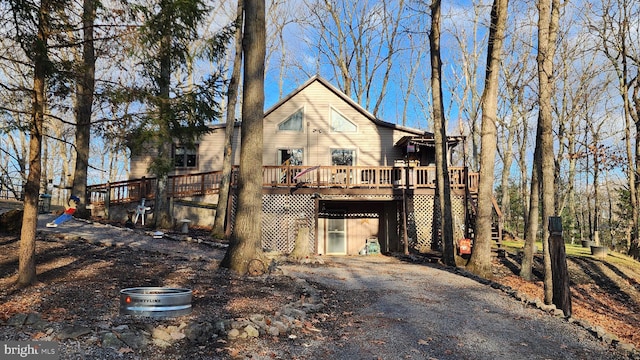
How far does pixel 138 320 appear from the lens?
14.5 feet

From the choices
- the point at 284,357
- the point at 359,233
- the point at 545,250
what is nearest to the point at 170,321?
the point at 284,357

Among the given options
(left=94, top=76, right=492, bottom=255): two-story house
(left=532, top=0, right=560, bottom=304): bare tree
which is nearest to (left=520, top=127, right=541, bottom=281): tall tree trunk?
(left=532, top=0, right=560, bottom=304): bare tree

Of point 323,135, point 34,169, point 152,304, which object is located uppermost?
point 323,135

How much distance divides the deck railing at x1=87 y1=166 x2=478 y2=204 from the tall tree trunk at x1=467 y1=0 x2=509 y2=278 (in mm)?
4447

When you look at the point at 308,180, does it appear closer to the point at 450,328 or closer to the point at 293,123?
the point at 293,123

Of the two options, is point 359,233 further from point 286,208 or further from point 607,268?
point 607,268

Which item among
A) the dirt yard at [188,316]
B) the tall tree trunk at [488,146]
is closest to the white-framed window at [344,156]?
the tall tree trunk at [488,146]

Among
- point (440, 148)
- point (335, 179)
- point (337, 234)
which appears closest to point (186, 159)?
point (335, 179)

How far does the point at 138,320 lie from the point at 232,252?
3.84 metres

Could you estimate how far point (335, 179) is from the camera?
17.5 metres

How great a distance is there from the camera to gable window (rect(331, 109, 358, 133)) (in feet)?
67.4

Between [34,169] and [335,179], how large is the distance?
12551mm

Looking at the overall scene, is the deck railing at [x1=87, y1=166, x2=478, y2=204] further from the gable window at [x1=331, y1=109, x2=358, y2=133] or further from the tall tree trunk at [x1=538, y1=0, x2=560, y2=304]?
the tall tree trunk at [x1=538, y1=0, x2=560, y2=304]

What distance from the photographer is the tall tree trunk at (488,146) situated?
11.4 meters
